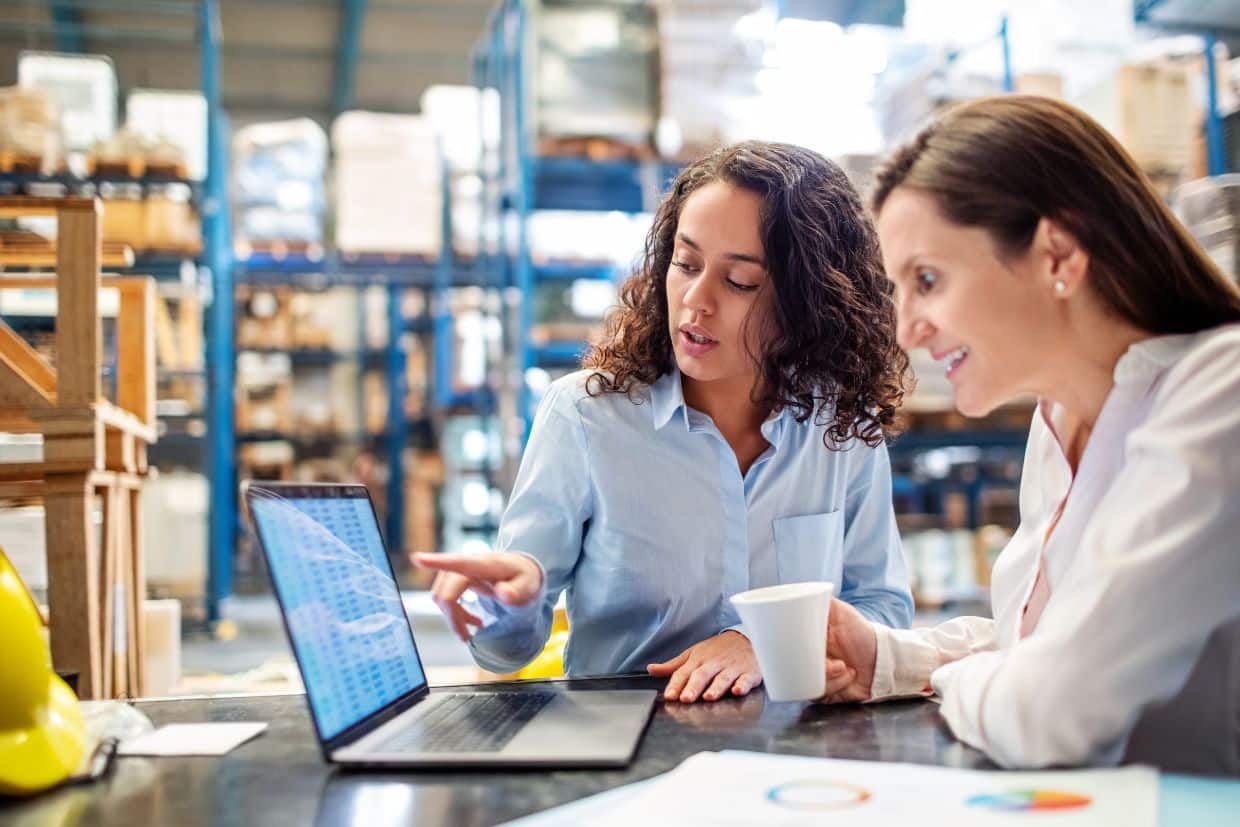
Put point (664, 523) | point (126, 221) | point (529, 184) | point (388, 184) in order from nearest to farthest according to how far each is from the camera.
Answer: point (664, 523)
point (529, 184)
point (126, 221)
point (388, 184)

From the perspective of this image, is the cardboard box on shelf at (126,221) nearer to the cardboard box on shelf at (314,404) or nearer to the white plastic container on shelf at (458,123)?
the white plastic container on shelf at (458,123)

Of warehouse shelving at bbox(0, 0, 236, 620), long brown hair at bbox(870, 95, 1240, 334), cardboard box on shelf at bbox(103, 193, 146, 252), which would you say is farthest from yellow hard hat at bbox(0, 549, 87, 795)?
cardboard box on shelf at bbox(103, 193, 146, 252)

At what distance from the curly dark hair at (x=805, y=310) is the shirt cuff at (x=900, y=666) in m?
0.57

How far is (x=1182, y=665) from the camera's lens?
985 millimetres

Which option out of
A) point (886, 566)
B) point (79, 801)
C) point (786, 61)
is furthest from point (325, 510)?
point (786, 61)

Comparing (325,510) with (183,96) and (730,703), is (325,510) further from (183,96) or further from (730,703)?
(183,96)

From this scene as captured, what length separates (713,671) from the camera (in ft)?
4.79

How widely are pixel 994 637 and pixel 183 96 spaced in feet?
26.2

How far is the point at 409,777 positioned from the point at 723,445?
2.98ft

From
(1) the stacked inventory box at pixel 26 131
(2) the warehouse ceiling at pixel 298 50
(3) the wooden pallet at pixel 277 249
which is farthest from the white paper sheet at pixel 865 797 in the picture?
(2) the warehouse ceiling at pixel 298 50

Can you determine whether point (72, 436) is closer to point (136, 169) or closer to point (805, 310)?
point (805, 310)

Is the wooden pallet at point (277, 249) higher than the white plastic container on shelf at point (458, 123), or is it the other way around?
the white plastic container on shelf at point (458, 123)

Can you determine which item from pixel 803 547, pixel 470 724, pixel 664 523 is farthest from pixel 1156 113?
pixel 470 724

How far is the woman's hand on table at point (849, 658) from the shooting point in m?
1.35
